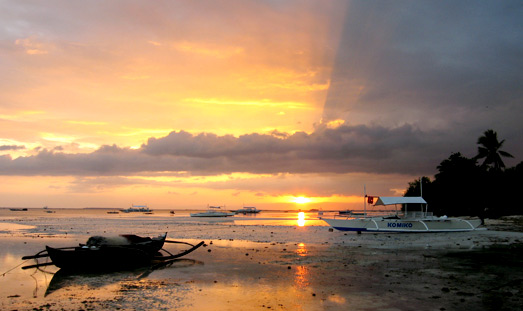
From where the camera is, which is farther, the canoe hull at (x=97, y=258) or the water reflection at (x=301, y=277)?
the canoe hull at (x=97, y=258)

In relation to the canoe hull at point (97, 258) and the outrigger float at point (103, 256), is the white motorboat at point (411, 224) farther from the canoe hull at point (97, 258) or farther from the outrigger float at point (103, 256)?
the canoe hull at point (97, 258)

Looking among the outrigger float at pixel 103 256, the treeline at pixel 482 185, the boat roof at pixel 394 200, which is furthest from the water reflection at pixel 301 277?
the treeline at pixel 482 185

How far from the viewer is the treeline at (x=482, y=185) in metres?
74.8

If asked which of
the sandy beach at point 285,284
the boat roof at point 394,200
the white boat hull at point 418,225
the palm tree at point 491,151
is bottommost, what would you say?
the sandy beach at point 285,284

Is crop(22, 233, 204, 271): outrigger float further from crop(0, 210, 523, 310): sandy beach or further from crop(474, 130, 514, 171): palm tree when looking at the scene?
crop(474, 130, 514, 171): palm tree

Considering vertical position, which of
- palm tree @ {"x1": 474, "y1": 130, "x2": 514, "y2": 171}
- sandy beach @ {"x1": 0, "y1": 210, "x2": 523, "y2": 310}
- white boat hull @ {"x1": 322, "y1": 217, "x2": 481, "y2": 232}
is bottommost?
sandy beach @ {"x1": 0, "y1": 210, "x2": 523, "y2": 310}

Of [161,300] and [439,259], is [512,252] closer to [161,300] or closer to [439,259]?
[439,259]

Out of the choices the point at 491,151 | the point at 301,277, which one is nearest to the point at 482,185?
the point at 491,151

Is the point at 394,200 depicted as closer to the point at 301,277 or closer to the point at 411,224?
the point at 411,224

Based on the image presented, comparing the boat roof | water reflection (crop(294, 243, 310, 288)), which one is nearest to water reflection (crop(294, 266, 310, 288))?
water reflection (crop(294, 243, 310, 288))

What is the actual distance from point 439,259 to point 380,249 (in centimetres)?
619

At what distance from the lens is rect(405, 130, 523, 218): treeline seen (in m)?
74.8

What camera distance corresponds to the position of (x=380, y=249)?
29.8 meters

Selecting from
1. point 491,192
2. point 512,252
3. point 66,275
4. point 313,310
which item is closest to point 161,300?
point 313,310
